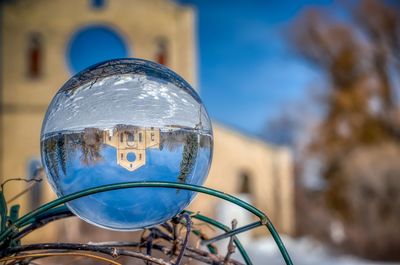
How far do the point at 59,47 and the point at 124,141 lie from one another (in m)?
13.5

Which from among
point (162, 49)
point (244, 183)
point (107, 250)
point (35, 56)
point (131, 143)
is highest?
point (162, 49)

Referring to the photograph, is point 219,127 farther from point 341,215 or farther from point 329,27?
point 329,27

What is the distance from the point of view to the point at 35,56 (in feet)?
46.1

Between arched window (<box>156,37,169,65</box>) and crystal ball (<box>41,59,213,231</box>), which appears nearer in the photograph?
crystal ball (<box>41,59,213,231</box>)

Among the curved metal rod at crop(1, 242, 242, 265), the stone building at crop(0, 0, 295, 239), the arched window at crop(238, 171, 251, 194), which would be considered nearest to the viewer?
the curved metal rod at crop(1, 242, 242, 265)

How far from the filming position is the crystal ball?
Answer: 1.02 meters

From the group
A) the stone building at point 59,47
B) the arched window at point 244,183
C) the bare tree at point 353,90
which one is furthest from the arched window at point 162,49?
the bare tree at point 353,90

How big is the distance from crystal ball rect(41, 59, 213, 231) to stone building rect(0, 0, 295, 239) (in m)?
12.8

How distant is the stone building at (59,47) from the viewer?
547 inches

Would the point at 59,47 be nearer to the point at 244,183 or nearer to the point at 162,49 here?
the point at 162,49

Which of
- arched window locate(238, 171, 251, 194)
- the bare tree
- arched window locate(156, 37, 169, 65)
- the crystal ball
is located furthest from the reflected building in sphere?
arched window locate(238, 171, 251, 194)

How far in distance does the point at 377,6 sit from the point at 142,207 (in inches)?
712

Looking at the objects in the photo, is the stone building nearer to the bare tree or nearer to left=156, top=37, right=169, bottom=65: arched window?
left=156, top=37, right=169, bottom=65: arched window

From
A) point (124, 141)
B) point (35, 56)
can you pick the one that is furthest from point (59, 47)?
point (124, 141)
